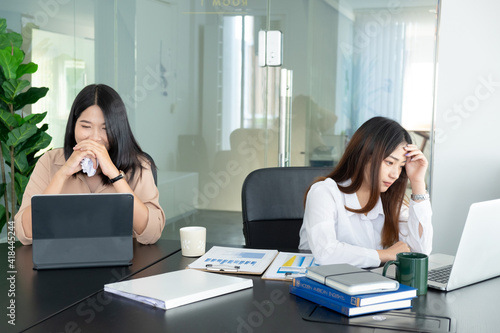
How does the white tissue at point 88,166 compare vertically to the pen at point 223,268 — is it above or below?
above

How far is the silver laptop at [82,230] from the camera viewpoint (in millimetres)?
1586

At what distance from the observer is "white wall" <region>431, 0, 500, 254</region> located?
342 centimetres

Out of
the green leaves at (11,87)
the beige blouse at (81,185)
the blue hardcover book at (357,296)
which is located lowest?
the blue hardcover book at (357,296)

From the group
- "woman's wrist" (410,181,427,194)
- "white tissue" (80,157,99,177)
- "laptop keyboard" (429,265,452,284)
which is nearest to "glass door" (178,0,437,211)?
"woman's wrist" (410,181,427,194)

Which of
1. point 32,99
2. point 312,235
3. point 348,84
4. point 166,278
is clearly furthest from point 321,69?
point 166,278

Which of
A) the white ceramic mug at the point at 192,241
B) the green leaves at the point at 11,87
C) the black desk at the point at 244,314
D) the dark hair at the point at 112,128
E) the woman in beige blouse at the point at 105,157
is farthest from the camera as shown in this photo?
the green leaves at the point at 11,87

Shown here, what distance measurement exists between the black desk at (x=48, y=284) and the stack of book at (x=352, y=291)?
20.2 inches

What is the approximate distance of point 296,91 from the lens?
11.8ft

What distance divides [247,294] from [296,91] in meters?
2.35

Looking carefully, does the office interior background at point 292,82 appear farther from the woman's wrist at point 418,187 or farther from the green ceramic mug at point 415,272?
the green ceramic mug at point 415,272

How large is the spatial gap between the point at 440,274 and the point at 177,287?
2.26 ft

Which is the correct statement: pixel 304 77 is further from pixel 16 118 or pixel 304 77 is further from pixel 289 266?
pixel 289 266

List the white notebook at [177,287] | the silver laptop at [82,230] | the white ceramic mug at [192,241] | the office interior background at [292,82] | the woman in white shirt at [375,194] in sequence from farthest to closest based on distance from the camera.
Result: 1. the office interior background at [292,82]
2. the woman in white shirt at [375,194]
3. the white ceramic mug at [192,241]
4. the silver laptop at [82,230]
5. the white notebook at [177,287]

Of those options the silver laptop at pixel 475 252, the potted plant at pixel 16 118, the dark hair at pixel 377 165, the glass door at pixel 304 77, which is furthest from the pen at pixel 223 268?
the potted plant at pixel 16 118
